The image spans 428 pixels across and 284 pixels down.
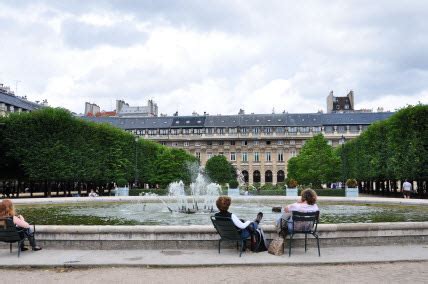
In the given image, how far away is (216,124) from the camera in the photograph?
11069 centimetres

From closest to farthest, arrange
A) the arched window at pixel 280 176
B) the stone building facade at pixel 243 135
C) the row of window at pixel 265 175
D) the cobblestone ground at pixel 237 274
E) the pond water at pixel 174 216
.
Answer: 1. the cobblestone ground at pixel 237 274
2. the pond water at pixel 174 216
3. the stone building facade at pixel 243 135
4. the arched window at pixel 280 176
5. the row of window at pixel 265 175

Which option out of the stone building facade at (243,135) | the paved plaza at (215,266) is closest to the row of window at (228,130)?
the stone building facade at (243,135)

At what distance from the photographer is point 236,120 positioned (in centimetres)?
11069

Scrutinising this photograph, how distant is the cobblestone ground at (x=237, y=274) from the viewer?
26.1 ft

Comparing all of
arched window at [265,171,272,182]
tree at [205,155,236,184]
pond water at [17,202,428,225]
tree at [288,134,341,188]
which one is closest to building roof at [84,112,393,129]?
arched window at [265,171,272,182]

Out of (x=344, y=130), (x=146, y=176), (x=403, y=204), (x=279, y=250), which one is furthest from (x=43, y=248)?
(x=344, y=130)

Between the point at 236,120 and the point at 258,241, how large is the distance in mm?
100725

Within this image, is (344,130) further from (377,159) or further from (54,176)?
(54,176)

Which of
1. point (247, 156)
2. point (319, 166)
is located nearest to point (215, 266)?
point (319, 166)

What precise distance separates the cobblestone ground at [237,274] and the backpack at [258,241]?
1.30 m

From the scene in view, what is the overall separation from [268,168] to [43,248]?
102 meters

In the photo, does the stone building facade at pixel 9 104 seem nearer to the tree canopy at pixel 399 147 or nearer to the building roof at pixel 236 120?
the building roof at pixel 236 120

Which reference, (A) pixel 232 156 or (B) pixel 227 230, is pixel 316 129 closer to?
(A) pixel 232 156

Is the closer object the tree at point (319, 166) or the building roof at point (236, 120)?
the tree at point (319, 166)
